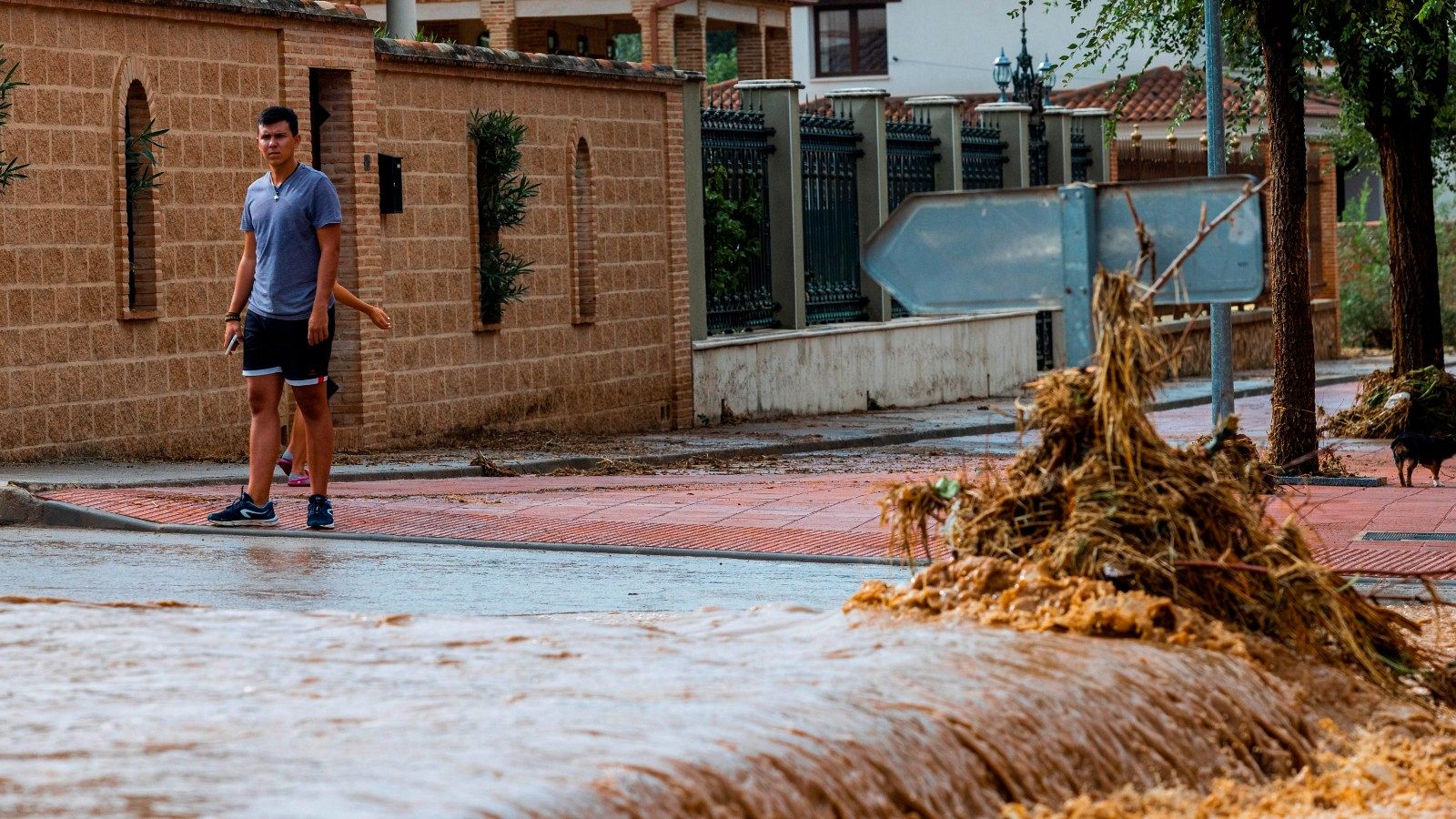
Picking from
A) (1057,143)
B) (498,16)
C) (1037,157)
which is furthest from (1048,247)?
(498,16)

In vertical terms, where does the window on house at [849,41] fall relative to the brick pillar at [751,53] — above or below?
above

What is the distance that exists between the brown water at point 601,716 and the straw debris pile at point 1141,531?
0.31m

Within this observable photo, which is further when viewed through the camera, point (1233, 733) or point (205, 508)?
point (205, 508)

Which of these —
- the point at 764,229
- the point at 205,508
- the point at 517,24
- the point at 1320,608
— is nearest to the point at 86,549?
the point at 205,508

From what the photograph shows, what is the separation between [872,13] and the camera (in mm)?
59656

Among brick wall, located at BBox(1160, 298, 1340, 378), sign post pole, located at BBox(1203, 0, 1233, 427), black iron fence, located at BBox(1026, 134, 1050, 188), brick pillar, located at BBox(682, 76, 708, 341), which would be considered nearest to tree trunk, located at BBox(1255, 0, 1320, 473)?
sign post pole, located at BBox(1203, 0, 1233, 427)

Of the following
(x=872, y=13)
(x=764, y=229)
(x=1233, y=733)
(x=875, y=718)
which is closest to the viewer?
(x=875, y=718)

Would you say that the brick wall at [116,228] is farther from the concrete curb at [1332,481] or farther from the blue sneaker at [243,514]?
the concrete curb at [1332,481]

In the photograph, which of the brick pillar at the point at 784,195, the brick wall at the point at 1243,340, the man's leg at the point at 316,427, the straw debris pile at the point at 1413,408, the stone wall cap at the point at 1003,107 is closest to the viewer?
the man's leg at the point at 316,427

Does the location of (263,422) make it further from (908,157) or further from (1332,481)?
(908,157)

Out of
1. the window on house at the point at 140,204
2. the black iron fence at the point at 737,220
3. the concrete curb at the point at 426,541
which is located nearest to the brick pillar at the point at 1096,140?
the black iron fence at the point at 737,220

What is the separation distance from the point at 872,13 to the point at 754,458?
4287cm

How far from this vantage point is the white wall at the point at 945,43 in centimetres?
5778

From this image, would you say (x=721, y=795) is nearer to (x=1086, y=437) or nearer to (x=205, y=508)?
(x=1086, y=437)
